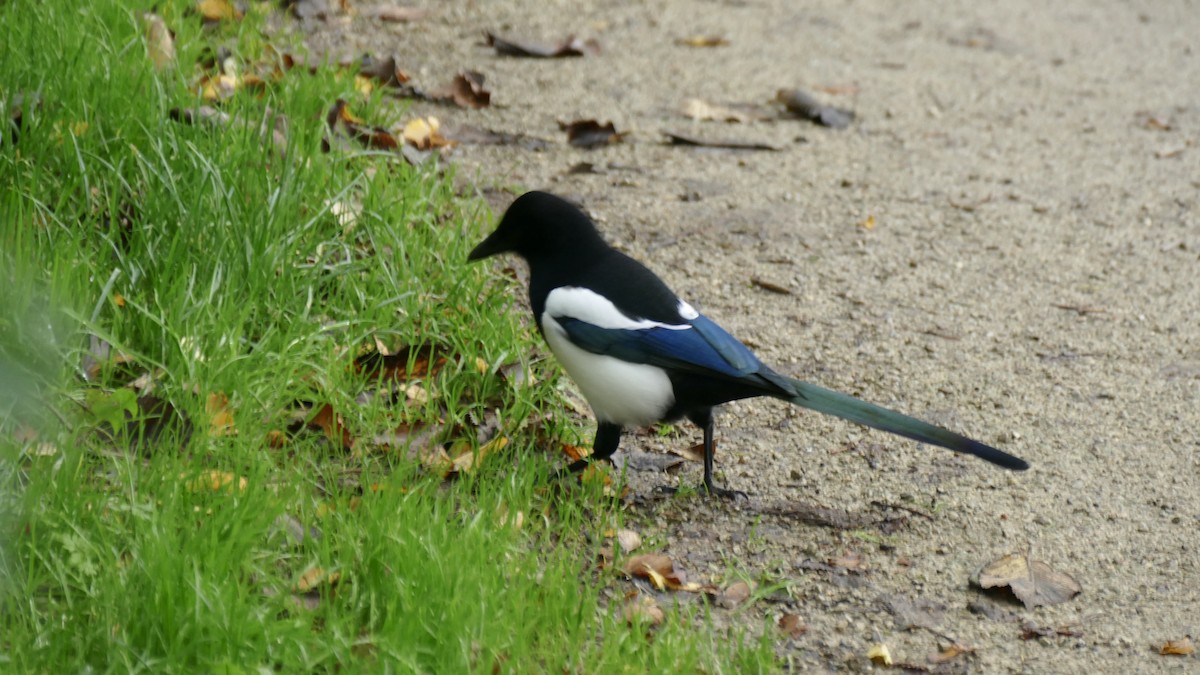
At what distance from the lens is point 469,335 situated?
337 centimetres

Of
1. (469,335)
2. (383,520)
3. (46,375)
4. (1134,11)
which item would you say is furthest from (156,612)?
(1134,11)

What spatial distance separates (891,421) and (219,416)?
1.42m

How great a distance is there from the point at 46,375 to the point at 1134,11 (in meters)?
8.12

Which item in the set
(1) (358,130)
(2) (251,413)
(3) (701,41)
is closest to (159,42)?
(1) (358,130)

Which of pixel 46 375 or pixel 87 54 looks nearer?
pixel 46 375

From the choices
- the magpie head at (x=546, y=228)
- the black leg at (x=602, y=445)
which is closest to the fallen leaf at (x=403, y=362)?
the magpie head at (x=546, y=228)

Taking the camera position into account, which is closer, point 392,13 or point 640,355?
point 640,355

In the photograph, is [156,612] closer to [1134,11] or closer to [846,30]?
[846,30]

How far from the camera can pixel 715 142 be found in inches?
211

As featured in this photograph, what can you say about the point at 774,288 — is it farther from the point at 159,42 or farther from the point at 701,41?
the point at 701,41

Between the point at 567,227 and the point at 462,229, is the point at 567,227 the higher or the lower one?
the higher one

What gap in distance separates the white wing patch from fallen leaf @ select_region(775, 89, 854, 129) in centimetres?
294

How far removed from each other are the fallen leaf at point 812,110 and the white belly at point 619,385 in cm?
302

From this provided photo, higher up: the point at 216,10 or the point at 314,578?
the point at 216,10
